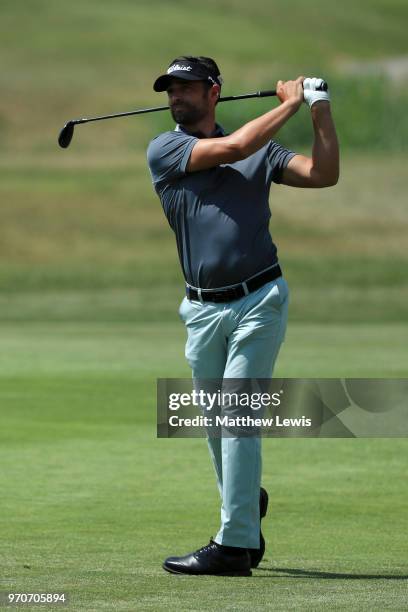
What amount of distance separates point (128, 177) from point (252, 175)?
183 feet

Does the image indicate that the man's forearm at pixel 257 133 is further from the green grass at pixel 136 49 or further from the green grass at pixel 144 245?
the green grass at pixel 136 49

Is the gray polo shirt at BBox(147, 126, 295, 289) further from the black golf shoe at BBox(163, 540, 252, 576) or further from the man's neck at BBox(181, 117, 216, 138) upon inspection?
the black golf shoe at BBox(163, 540, 252, 576)

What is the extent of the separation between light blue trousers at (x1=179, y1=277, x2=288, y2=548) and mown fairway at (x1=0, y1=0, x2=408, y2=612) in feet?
0.82

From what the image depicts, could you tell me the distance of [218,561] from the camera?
5891 millimetres

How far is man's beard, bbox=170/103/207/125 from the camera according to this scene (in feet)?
20.1

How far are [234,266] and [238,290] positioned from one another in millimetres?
96

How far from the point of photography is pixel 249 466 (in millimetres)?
5973

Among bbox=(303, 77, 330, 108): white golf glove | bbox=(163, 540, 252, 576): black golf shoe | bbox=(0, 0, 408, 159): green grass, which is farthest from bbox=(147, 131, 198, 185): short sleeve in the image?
bbox=(0, 0, 408, 159): green grass

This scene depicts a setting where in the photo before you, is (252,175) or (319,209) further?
(319,209)

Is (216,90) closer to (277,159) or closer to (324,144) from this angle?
(277,159)

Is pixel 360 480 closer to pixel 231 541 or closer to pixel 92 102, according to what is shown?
pixel 231 541

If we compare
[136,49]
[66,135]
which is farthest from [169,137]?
[136,49]

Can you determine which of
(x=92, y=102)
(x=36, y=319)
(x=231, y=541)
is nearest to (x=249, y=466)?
(x=231, y=541)

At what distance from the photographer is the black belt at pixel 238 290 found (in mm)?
5977
